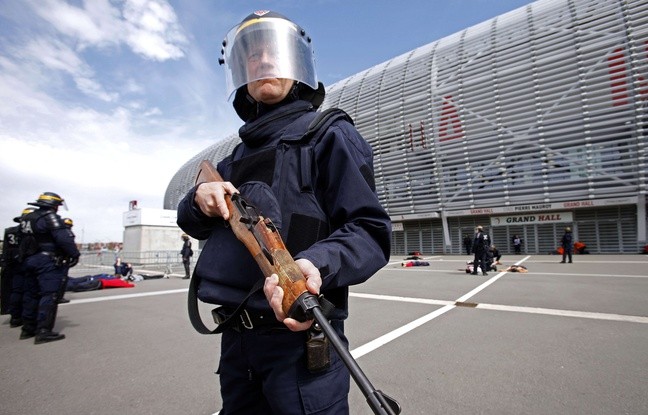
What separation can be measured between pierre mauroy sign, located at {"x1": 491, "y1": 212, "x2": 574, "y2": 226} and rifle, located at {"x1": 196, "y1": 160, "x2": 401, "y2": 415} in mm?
22286

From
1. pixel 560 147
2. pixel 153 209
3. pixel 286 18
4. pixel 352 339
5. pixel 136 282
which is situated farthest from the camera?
pixel 153 209

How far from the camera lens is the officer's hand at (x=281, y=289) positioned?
0.75m

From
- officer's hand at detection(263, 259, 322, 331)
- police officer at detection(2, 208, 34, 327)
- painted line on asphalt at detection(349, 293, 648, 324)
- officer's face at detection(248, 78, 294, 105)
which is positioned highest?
officer's face at detection(248, 78, 294, 105)

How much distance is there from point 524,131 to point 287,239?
2183 centimetres

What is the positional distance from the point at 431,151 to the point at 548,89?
23.6 feet

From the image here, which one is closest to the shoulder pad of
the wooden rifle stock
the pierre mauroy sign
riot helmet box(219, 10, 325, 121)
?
riot helmet box(219, 10, 325, 121)

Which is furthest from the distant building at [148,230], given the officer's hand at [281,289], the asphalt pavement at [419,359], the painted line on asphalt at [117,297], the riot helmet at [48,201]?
the officer's hand at [281,289]

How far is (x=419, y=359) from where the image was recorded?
2.97 meters

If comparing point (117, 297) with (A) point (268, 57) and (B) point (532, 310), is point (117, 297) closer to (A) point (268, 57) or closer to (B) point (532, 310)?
(A) point (268, 57)

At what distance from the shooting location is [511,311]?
4.68 meters

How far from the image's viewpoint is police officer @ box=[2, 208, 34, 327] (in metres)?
4.93

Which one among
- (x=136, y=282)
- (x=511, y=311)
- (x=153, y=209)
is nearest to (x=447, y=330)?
(x=511, y=311)

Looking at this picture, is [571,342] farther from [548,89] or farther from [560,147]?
[548,89]

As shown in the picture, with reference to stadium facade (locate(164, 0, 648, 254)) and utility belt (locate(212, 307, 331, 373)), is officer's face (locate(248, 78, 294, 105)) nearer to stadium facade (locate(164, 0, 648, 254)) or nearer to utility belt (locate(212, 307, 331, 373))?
utility belt (locate(212, 307, 331, 373))
